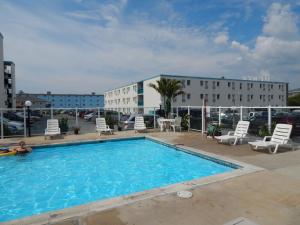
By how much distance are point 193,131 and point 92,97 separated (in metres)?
94.2

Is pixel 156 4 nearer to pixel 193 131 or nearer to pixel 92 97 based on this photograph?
pixel 193 131

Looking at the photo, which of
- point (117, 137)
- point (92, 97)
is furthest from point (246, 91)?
point (92, 97)

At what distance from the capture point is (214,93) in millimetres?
43281

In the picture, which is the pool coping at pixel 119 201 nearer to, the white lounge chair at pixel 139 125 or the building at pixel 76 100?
the white lounge chair at pixel 139 125

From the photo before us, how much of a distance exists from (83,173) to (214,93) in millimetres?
38665

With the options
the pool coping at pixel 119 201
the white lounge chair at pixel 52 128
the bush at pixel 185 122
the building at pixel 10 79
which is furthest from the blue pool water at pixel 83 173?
the building at pixel 10 79

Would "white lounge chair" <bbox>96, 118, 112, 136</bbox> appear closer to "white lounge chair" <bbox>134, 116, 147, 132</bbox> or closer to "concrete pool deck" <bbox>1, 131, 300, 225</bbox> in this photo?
"white lounge chair" <bbox>134, 116, 147, 132</bbox>

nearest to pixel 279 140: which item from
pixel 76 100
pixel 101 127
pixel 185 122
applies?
pixel 185 122

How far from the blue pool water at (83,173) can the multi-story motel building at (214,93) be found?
27523 mm

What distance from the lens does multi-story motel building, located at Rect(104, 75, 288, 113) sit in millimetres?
40531

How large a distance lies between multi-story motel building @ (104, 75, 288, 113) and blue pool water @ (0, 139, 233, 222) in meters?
27.5

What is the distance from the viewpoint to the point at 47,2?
9.23 metres

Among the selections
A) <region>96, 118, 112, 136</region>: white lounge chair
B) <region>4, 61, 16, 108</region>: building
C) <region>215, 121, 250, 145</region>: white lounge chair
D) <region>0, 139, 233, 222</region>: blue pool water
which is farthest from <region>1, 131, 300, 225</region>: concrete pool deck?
<region>4, 61, 16, 108</region>: building

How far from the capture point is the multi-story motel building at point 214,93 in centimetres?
4053
